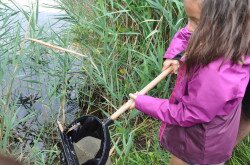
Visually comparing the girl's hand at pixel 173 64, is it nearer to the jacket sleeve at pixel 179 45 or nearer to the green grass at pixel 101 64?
the jacket sleeve at pixel 179 45

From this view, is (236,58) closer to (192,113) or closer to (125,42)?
(192,113)

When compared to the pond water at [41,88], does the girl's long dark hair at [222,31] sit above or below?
above

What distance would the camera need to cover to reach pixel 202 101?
4.97 ft

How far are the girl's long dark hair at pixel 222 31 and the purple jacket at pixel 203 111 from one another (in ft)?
0.14

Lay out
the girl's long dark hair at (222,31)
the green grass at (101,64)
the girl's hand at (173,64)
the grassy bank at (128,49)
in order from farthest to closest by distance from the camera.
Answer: the grassy bank at (128,49) → the green grass at (101,64) → the girl's hand at (173,64) → the girl's long dark hair at (222,31)

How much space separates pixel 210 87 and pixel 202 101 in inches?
2.6

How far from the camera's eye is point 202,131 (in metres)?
1.65

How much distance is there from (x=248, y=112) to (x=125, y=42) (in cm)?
113

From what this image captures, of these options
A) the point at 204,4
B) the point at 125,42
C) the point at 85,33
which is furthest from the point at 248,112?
the point at 85,33

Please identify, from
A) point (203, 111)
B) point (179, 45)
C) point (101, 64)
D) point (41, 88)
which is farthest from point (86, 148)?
point (41, 88)

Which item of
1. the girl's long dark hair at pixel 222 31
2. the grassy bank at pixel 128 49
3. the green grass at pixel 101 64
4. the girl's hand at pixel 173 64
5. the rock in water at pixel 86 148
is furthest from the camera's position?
the grassy bank at pixel 128 49

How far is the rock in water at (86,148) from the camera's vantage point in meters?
1.69

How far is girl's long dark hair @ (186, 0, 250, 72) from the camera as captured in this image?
1.42 meters

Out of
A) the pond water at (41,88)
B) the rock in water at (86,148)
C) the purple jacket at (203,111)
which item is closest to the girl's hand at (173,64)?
the purple jacket at (203,111)
